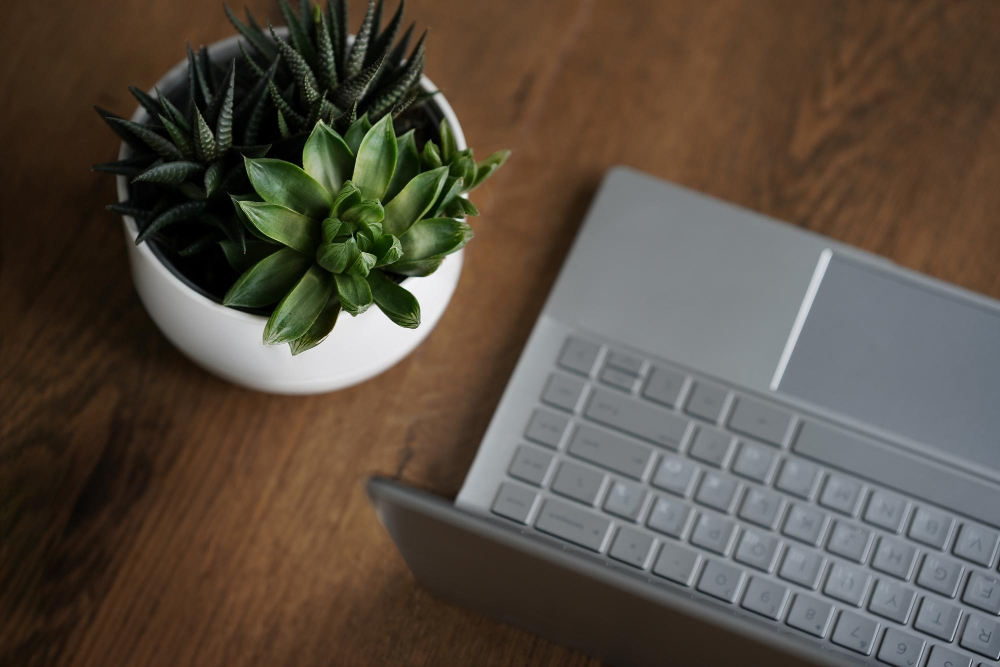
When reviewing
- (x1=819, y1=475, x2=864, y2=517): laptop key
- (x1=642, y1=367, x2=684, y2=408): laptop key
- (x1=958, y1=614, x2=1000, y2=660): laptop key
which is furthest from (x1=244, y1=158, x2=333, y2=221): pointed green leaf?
(x1=958, y1=614, x2=1000, y2=660): laptop key

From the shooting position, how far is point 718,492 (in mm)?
555

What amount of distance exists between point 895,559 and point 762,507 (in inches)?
3.5

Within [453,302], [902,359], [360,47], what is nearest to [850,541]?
[902,359]

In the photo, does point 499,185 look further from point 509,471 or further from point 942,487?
point 942,487

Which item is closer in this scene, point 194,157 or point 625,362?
point 194,157

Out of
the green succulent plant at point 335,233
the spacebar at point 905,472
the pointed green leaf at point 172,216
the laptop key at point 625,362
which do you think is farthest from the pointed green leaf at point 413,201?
the spacebar at point 905,472

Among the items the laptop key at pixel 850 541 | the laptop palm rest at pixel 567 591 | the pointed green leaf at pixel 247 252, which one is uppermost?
the laptop key at pixel 850 541

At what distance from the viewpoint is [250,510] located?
57 centimetres

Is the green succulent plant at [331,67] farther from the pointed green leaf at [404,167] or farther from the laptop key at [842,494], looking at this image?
the laptop key at [842,494]

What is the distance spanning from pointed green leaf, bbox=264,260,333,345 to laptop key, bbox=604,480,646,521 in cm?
24

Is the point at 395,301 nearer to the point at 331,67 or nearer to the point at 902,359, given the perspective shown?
the point at 331,67

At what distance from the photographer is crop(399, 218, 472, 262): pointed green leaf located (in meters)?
0.43

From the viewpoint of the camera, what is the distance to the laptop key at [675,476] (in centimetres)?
56

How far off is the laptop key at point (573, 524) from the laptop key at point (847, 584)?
14cm
